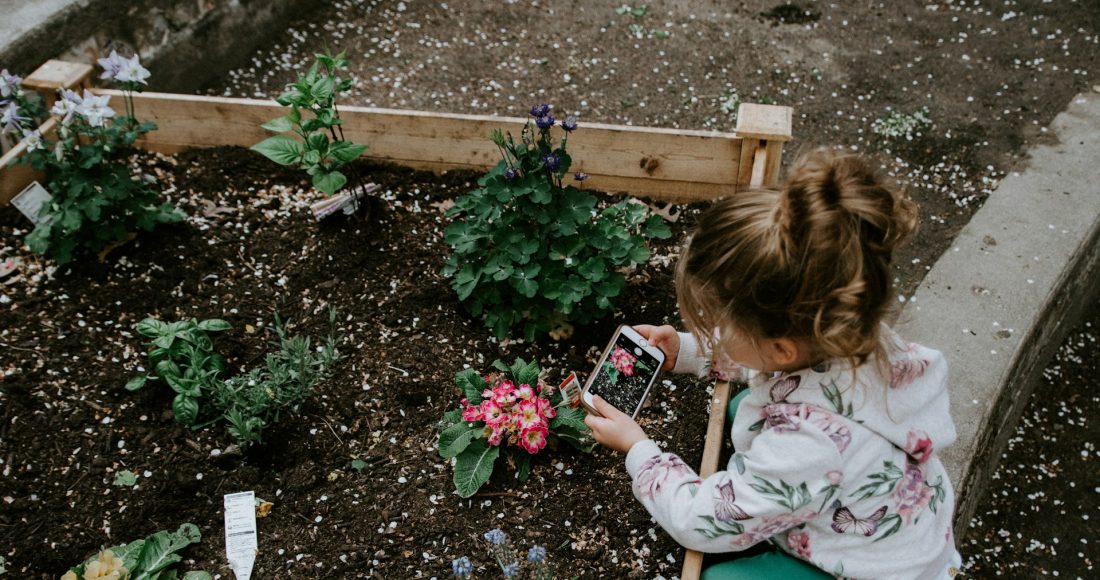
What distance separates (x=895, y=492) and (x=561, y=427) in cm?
93

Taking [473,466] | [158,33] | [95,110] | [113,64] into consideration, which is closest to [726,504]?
[473,466]

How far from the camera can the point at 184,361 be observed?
2402 mm

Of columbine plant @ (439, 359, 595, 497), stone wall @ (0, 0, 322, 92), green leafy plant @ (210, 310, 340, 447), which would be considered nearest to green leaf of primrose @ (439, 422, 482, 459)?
columbine plant @ (439, 359, 595, 497)

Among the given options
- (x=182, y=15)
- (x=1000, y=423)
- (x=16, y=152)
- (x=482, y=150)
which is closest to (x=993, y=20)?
(x=1000, y=423)

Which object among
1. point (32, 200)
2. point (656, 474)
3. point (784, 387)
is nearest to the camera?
point (784, 387)

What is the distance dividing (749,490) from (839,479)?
18 cm

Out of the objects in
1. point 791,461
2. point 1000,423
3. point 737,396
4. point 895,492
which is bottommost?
point 1000,423

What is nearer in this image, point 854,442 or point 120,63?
point 854,442

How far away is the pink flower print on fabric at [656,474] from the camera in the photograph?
6.03ft

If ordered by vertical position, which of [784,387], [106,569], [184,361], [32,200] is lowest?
[106,569]

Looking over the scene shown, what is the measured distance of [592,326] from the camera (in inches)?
104

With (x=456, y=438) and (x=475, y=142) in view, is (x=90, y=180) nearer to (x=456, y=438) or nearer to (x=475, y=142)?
(x=475, y=142)

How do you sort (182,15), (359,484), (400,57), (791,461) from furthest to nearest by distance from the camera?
(400,57)
(182,15)
(359,484)
(791,461)

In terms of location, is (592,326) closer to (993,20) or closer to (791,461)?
(791,461)
